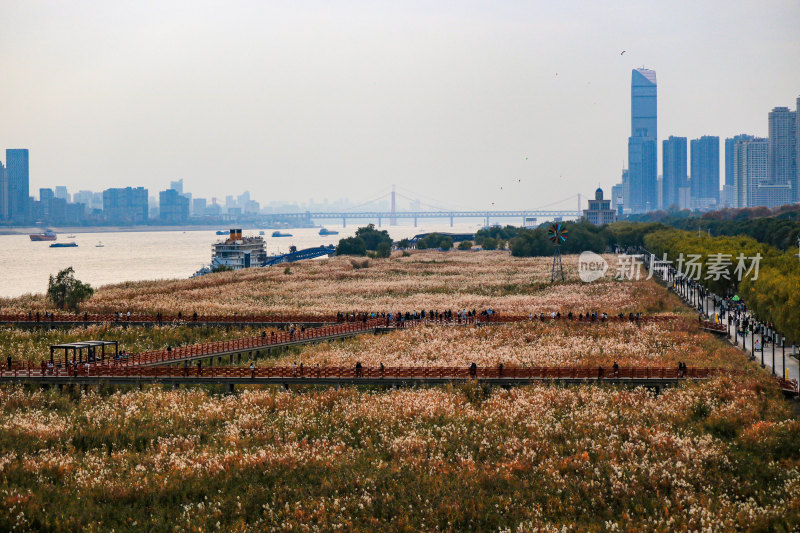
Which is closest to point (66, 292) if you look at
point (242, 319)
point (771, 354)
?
point (242, 319)

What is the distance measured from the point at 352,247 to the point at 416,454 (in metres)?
129

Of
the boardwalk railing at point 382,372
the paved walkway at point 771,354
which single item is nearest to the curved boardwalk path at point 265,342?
the boardwalk railing at point 382,372

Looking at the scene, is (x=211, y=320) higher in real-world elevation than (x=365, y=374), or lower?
higher

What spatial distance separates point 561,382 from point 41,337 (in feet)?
122

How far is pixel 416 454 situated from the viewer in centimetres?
3112

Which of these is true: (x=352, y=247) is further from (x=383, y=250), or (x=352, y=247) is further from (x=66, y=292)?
(x=66, y=292)

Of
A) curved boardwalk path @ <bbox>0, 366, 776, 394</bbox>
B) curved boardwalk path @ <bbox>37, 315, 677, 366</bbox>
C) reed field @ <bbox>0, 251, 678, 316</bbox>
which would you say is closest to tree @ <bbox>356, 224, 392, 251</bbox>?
reed field @ <bbox>0, 251, 678, 316</bbox>

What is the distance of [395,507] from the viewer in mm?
26703

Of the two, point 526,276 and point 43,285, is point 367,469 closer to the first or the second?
point 526,276

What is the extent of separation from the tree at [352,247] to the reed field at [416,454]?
366 feet

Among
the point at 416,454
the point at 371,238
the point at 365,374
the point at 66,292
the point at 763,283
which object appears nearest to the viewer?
the point at 416,454

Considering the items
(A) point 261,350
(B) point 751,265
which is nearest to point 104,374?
(A) point 261,350

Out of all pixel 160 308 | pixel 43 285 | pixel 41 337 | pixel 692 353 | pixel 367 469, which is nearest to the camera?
pixel 367 469

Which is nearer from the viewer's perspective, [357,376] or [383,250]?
[357,376]
